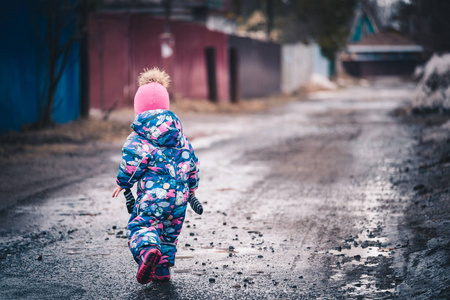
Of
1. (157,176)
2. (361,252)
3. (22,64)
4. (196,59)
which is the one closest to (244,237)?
(361,252)

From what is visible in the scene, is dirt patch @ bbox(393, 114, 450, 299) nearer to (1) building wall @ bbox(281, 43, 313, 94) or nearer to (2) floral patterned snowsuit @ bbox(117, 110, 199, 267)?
(2) floral patterned snowsuit @ bbox(117, 110, 199, 267)

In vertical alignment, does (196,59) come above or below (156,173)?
above

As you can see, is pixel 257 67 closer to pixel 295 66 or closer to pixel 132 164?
pixel 295 66

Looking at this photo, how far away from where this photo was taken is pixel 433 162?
940cm

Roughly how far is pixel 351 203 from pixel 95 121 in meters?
9.60

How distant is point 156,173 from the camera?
14.5 ft

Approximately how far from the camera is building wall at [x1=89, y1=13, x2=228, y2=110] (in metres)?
20.1

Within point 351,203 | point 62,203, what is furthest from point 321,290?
point 62,203

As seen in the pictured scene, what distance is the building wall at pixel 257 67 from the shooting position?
26594mm

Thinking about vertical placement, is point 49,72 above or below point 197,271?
above

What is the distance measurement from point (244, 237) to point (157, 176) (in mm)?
1558

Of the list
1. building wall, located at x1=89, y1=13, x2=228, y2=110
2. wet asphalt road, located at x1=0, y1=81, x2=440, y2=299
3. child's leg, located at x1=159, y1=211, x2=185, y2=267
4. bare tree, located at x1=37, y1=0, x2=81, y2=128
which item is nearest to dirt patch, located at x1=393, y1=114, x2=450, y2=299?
wet asphalt road, located at x1=0, y1=81, x2=440, y2=299

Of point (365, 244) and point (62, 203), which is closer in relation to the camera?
point (365, 244)

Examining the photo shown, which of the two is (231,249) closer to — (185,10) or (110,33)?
(110,33)
